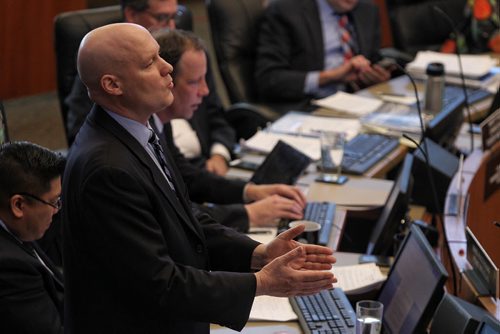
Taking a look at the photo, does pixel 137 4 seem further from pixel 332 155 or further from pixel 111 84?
pixel 111 84

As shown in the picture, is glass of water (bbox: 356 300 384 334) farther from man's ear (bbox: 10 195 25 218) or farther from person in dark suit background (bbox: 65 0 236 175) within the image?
person in dark suit background (bbox: 65 0 236 175)

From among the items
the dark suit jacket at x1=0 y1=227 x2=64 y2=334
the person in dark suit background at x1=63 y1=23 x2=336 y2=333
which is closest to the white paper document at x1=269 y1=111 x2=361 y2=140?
the dark suit jacket at x1=0 y1=227 x2=64 y2=334

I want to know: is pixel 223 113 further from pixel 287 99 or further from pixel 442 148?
pixel 442 148

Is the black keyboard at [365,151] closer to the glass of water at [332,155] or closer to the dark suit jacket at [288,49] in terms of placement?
the glass of water at [332,155]

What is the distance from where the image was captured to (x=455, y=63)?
4688mm

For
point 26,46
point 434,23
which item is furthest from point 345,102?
point 26,46

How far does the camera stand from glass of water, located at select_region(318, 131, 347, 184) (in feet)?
10.4

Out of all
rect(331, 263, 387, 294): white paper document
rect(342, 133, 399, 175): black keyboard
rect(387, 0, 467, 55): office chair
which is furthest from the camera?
rect(387, 0, 467, 55): office chair

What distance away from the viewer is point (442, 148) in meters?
3.13

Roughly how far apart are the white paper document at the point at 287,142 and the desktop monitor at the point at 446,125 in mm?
471

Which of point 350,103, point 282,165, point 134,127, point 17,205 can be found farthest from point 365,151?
point 134,127

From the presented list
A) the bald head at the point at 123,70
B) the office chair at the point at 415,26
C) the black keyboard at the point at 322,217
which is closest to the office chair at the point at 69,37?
the black keyboard at the point at 322,217

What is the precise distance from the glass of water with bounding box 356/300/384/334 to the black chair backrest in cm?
Answer: 261

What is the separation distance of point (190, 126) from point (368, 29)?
4.96 feet
